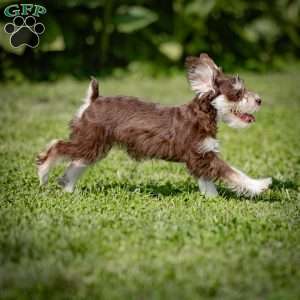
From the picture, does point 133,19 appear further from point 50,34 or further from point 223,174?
point 223,174

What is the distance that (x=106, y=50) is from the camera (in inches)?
596

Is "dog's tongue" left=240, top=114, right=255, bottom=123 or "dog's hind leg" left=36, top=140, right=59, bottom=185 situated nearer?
"dog's tongue" left=240, top=114, right=255, bottom=123

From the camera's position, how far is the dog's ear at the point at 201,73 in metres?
5.97

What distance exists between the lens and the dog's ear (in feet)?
19.6

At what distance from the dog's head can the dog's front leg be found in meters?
0.43

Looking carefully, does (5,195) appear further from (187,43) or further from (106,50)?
(187,43)

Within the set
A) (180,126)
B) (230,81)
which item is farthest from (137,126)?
(230,81)

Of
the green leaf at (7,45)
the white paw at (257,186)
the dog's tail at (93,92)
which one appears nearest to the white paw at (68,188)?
the dog's tail at (93,92)

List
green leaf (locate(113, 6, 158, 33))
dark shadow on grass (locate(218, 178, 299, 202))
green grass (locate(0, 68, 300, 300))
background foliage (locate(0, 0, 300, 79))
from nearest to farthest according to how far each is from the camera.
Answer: green grass (locate(0, 68, 300, 300)) < dark shadow on grass (locate(218, 178, 299, 202)) < background foliage (locate(0, 0, 300, 79)) < green leaf (locate(113, 6, 158, 33))

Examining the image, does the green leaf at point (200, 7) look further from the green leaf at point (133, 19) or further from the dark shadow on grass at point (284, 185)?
the dark shadow on grass at point (284, 185)

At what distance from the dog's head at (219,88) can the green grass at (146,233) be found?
842 millimetres

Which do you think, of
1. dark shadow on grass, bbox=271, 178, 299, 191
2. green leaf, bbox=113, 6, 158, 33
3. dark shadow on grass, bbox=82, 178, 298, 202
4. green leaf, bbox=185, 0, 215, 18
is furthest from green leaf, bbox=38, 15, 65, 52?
dark shadow on grass, bbox=271, 178, 299, 191

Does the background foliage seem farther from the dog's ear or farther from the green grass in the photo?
the dog's ear

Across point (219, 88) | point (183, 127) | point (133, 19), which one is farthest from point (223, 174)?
point (133, 19)
